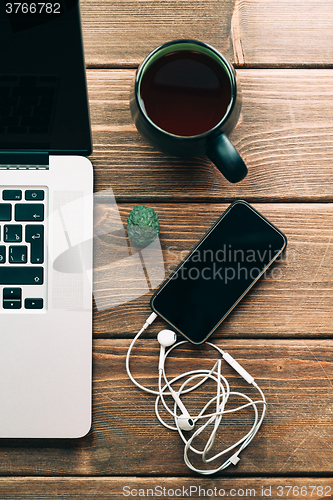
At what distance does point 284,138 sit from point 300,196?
0.29 ft

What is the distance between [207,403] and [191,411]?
0.03 meters

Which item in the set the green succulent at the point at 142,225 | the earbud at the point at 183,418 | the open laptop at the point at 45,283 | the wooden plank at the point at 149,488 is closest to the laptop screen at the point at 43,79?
the open laptop at the point at 45,283

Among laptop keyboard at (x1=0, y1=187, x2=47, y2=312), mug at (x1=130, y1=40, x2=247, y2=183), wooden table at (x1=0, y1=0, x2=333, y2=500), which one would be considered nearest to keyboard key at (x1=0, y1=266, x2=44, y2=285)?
laptop keyboard at (x1=0, y1=187, x2=47, y2=312)

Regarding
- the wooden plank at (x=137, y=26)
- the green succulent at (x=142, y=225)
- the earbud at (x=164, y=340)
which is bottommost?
the earbud at (x=164, y=340)

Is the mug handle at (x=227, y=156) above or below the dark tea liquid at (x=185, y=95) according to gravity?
below

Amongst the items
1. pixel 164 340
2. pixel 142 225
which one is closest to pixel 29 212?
pixel 142 225

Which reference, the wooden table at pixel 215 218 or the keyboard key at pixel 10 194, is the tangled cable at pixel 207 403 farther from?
the keyboard key at pixel 10 194

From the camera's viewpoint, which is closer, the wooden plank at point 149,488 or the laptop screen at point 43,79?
the laptop screen at point 43,79

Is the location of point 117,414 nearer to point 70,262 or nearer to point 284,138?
point 70,262

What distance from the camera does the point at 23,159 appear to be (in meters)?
0.48

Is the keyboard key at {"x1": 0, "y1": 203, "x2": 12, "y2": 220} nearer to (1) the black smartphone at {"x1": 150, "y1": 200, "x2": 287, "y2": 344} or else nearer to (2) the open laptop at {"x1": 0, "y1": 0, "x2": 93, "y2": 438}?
(2) the open laptop at {"x1": 0, "y1": 0, "x2": 93, "y2": 438}

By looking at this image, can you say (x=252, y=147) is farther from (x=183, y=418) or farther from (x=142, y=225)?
(x=183, y=418)

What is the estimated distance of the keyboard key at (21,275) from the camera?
47 centimetres

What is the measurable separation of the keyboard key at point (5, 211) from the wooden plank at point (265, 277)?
120 millimetres
